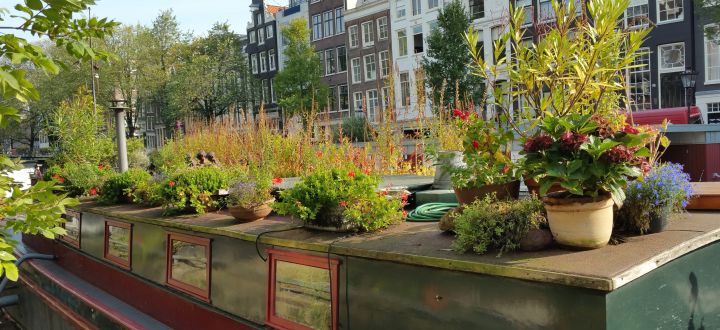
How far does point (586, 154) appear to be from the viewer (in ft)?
7.29

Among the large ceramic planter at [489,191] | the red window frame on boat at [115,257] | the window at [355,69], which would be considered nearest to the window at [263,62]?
the window at [355,69]

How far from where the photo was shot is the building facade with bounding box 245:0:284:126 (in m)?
39.7

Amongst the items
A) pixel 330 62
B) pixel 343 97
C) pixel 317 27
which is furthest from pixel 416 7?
pixel 317 27

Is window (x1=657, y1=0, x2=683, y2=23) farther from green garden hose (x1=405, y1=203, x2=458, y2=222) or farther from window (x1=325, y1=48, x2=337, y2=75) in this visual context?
green garden hose (x1=405, y1=203, x2=458, y2=222)

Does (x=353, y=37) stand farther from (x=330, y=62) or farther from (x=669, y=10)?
(x=669, y=10)

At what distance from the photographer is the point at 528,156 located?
233 centimetres

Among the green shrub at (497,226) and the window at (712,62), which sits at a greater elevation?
the window at (712,62)

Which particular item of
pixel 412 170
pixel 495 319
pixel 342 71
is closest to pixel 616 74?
pixel 495 319

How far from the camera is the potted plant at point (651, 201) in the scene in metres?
2.44

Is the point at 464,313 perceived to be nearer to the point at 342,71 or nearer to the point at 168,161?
the point at 168,161

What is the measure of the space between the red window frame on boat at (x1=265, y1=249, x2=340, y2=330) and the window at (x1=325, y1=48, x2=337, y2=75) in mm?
32236

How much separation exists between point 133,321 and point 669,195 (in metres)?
4.43

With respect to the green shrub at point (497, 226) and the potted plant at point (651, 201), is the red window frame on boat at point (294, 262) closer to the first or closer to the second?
the green shrub at point (497, 226)

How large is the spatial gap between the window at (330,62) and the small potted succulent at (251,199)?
103ft
